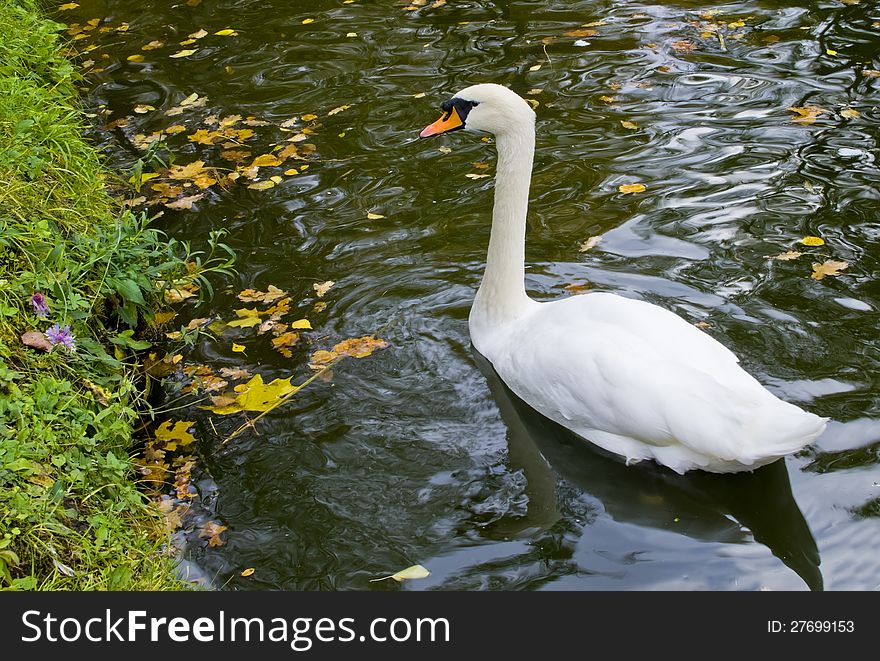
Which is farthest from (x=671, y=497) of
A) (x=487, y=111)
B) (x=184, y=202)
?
(x=184, y=202)

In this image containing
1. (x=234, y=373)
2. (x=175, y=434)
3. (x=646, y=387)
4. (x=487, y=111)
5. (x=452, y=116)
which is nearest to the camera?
(x=646, y=387)

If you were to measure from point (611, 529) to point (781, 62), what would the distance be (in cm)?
524

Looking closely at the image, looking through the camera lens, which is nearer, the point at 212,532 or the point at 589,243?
the point at 212,532

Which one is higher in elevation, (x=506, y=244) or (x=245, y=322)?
(x=506, y=244)

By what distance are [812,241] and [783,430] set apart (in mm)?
2320

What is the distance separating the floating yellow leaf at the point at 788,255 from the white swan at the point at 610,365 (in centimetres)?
147

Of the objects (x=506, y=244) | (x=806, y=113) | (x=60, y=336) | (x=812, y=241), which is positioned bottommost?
(x=812, y=241)

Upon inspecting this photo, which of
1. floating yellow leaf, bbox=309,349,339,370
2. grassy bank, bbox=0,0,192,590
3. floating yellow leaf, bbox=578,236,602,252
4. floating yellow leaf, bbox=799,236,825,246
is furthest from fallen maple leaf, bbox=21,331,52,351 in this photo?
floating yellow leaf, bbox=799,236,825,246

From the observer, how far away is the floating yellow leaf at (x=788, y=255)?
18.8ft

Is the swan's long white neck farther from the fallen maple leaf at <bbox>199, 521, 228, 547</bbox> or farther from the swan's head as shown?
the fallen maple leaf at <bbox>199, 521, 228, 547</bbox>

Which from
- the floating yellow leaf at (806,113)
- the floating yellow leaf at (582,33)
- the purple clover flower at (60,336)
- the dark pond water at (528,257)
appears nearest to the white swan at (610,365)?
the dark pond water at (528,257)

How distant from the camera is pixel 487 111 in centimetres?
508

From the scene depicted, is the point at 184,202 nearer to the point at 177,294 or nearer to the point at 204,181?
the point at 204,181

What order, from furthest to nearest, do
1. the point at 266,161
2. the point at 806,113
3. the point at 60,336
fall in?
the point at 266,161, the point at 806,113, the point at 60,336
